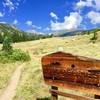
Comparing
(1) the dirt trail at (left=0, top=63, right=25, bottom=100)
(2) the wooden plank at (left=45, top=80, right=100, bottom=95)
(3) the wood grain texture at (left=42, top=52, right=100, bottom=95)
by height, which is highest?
A: (3) the wood grain texture at (left=42, top=52, right=100, bottom=95)

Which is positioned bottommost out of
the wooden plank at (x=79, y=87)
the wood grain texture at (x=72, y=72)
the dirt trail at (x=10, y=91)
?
the dirt trail at (x=10, y=91)

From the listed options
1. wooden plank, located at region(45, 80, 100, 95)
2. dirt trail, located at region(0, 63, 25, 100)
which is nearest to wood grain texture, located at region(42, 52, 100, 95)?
wooden plank, located at region(45, 80, 100, 95)

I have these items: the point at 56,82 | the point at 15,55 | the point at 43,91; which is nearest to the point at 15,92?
the point at 43,91

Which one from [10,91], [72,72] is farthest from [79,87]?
[10,91]

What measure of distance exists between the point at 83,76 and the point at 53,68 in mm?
1578

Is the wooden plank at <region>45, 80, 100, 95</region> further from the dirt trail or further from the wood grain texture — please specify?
the dirt trail

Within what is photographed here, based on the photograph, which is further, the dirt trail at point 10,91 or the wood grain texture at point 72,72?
the dirt trail at point 10,91

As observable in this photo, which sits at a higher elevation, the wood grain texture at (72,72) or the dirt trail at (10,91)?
the wood grain texture at (72,72)

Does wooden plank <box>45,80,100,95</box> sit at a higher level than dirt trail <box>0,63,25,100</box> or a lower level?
higher

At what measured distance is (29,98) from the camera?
15531 mm

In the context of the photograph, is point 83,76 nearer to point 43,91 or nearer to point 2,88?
point 43,91

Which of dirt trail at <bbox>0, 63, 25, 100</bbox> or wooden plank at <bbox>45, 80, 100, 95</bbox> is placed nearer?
wooden plank at <bbox>45, 80, 100, 95</bbox>

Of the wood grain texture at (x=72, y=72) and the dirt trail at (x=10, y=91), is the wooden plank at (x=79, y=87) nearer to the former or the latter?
the wood grain texture at (x=72, y=72)

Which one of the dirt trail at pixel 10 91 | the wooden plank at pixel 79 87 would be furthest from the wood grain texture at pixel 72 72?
the dirt trail at pixel 10 91
